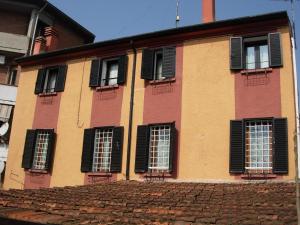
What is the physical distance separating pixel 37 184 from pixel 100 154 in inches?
127

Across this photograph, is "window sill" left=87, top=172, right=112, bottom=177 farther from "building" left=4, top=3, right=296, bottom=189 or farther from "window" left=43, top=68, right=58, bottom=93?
"window" left=43, top=68, right=58, bottom=93

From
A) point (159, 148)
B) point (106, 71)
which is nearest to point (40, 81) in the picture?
point (106, 71)

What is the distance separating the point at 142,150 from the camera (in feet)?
42.9

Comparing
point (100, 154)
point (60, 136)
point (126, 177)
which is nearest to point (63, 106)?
point (60, 136)

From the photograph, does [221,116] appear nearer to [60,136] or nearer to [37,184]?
[60,136]

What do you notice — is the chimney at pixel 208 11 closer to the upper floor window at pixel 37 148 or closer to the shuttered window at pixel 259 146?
the shuttered window at pixel 259 146

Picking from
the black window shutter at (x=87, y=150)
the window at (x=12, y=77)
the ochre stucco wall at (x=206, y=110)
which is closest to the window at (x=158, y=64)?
the ochre stucco wall at (x=206, y=110)

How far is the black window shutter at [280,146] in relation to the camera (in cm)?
1072

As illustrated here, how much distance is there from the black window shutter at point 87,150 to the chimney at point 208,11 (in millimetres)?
6148

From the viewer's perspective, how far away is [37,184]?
603 inches

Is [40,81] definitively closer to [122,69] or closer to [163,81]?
[122,69]

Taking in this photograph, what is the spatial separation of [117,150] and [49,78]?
217 inches

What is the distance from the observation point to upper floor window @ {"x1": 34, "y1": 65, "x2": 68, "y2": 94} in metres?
16.1

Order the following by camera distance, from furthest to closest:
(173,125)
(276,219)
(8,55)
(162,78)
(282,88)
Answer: (8,55) → (162,78) → (173,125) → (282,88) → (276,219)
